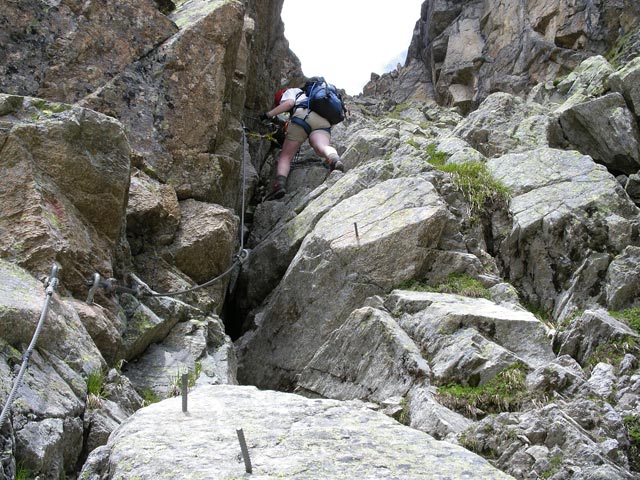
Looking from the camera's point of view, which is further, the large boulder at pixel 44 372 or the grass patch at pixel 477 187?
the grass patch at pixel 477 187

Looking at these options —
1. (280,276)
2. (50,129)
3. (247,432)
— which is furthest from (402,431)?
(280,276)

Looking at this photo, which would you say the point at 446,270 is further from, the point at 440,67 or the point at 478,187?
the point at 440,67

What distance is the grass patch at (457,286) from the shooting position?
42.5 ft

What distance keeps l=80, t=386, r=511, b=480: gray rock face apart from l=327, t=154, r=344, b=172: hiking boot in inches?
467

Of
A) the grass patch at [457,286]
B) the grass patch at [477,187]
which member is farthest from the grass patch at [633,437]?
the grass patch at [477,187]

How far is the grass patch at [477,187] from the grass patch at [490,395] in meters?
6.12

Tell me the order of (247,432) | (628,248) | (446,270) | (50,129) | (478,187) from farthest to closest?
1. (478,187)
2. (446,270)
3. (628,248)
4. (50,129)
5. (247,432)

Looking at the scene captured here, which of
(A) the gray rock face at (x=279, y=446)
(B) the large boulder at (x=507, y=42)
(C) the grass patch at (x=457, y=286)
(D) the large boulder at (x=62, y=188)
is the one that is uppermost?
(B) the large boulder at (x=507, y=42)

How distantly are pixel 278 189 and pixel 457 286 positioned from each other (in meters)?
8.64

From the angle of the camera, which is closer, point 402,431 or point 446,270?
point 402,431

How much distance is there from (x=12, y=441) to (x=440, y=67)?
37.2 meters

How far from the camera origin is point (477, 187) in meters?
16.2

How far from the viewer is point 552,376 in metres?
9.41

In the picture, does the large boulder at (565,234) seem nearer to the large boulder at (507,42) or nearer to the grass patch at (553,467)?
the grass patch at (553,467)
